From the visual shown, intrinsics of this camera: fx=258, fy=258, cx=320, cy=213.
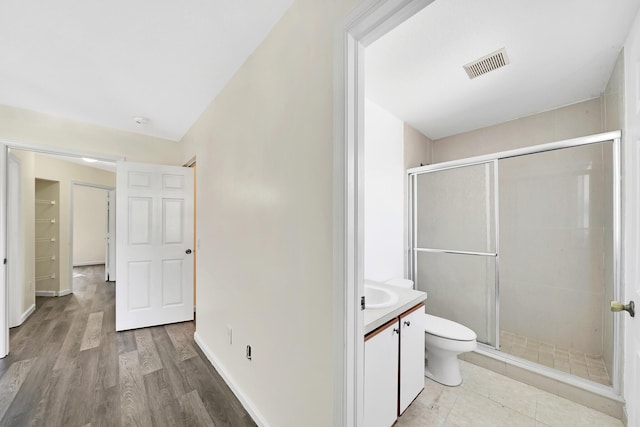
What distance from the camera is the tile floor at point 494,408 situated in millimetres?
1632

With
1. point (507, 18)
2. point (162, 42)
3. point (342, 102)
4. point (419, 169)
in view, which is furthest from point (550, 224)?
point (162, 42)

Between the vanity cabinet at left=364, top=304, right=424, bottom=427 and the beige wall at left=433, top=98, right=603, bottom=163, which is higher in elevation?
the beige wall at left=433, top=98, right=603, bottom=163

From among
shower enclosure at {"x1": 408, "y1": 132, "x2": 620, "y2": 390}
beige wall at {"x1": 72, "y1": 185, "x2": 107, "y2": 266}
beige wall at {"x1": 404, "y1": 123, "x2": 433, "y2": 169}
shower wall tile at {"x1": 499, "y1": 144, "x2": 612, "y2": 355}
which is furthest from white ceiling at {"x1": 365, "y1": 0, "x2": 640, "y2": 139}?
beige wall at {"x1": 72, "y1": 185, "x2": 107, "y2": 266}

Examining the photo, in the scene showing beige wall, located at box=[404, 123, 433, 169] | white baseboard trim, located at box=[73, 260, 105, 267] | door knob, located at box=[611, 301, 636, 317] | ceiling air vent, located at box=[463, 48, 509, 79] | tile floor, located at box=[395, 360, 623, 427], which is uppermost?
ceiling air vent, located at box=[463, 48, 509, 79]

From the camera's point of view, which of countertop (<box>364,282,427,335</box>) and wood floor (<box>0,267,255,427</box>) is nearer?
countertop (<box>364,282,427,335</box>)

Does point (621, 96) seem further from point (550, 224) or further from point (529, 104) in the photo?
point (550, 224)

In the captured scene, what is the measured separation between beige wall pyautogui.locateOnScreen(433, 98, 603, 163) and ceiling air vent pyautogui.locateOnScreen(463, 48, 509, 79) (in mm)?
1154

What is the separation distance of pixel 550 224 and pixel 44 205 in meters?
7.03

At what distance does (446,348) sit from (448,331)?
126mm

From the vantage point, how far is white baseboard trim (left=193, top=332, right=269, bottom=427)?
156 centimetres

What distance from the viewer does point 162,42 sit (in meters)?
1.60

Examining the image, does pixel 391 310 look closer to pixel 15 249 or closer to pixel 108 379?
pixel 108 379

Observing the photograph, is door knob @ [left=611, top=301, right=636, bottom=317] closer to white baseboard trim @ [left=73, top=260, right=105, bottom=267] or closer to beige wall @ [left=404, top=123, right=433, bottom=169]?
beige wall @ [left=404, top=123, right=433, bottom=169]

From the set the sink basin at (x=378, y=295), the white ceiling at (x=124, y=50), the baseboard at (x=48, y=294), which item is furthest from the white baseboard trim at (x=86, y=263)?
the sink basin at (x=378, y=295)
